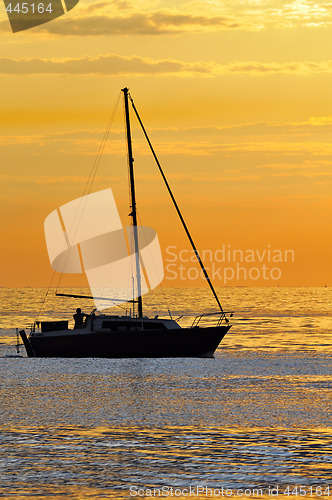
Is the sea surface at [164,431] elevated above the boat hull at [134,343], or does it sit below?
above

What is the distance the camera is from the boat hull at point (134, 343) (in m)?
55.0

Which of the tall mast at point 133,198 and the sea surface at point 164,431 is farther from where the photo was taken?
the tall mast at point 133,198

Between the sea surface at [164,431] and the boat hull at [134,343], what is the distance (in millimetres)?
1379

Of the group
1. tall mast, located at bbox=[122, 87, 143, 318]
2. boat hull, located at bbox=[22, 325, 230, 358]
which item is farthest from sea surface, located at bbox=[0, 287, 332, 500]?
tall mast, located at bbox=[122, 87, 143, 318]

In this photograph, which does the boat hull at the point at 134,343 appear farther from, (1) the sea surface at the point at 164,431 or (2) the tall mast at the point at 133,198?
(2) the tall mast at the point at 133,198

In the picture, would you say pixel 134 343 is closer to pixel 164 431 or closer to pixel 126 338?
pixel 126 338

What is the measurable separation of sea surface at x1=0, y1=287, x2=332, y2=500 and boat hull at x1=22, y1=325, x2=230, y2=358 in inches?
54.3

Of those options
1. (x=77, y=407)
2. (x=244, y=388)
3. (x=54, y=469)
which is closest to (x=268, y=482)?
(x=54, y=469)

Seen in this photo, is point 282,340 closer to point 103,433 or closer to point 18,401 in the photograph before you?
point 18,401

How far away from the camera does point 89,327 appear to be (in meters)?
55.8

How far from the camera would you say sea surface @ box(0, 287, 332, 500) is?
2133 cm

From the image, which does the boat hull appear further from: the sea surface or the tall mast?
the tall mast

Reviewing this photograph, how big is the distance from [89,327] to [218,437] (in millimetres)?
29345

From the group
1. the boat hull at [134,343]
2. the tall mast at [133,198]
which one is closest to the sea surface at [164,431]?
the boat hull at [134,343]
